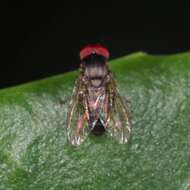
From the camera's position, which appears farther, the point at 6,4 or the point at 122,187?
the point at 6,4

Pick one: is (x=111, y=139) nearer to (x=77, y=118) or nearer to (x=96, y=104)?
(x=77, y=118)

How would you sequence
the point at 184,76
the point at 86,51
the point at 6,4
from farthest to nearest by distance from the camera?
the point at 6,4 → the point at 86,51 → the point at 184,76

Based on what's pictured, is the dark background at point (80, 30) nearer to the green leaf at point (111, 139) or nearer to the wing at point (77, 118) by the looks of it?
the wing at point (77, 118)

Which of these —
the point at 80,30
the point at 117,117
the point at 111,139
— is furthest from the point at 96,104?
the point at 80,30

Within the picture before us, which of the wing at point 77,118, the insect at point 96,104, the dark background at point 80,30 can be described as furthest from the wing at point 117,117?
the dark background at point 80,30

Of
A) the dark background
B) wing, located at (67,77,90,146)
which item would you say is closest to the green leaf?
wing, located at (67,77,90,146)

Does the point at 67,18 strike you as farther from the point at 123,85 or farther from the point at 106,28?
the point at 123,85

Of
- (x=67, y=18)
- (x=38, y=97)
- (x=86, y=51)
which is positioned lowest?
(x=38, y=97)

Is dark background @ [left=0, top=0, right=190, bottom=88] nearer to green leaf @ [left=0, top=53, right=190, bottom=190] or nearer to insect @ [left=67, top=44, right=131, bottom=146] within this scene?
insect @ [left=67, top=44, right=131, bottom=146]

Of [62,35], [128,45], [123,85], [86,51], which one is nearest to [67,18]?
[62,35]
